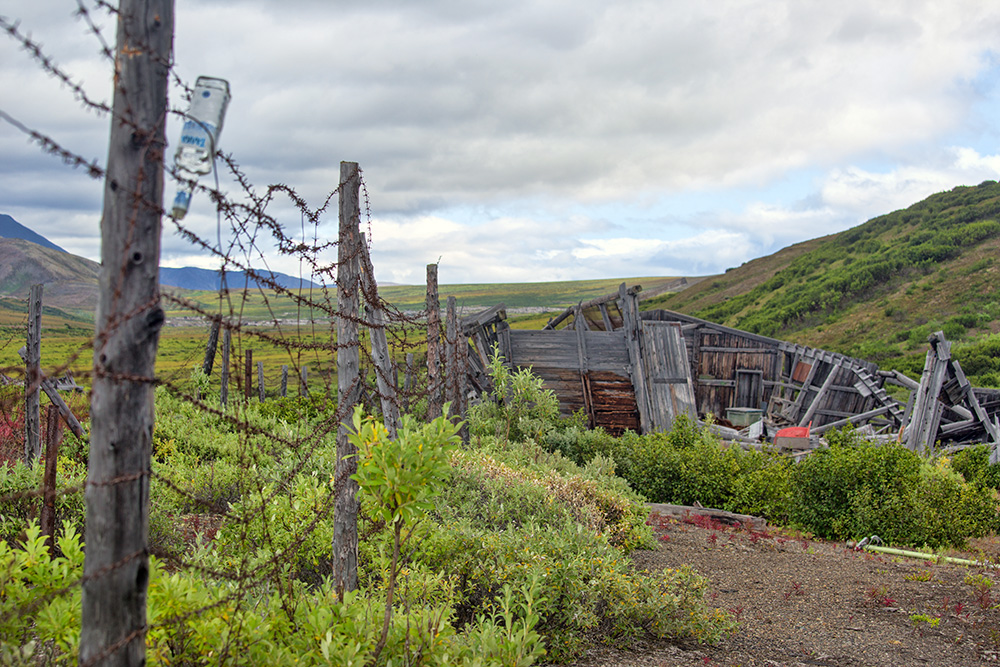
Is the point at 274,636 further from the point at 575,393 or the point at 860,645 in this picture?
the point at 575,393

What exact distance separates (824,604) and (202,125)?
6761mm

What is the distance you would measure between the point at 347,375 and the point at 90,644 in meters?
2.44

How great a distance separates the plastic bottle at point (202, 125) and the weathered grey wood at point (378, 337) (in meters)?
2.33

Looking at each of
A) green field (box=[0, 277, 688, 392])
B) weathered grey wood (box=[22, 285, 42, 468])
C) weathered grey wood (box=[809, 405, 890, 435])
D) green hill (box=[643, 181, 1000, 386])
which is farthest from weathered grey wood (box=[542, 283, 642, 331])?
green hill (box=[643, 181, 1000, 386])

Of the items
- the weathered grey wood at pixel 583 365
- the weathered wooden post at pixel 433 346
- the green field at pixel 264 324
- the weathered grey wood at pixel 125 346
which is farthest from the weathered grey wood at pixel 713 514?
the weathered grey wood at pixel 125 346

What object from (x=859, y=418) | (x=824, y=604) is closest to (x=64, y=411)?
(x=824, y=604)

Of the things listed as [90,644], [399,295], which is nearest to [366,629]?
[90,644]

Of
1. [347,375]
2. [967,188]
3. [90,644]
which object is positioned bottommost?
[90,644]

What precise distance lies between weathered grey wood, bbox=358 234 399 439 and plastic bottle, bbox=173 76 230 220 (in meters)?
2.33

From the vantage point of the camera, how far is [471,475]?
772cm

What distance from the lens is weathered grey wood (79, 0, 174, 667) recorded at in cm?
218

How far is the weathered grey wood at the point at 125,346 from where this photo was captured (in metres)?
2.18

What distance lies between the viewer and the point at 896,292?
38125 millimetres

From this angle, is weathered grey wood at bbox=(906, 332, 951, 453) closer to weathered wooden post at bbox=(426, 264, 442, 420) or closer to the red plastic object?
the red plastic object
